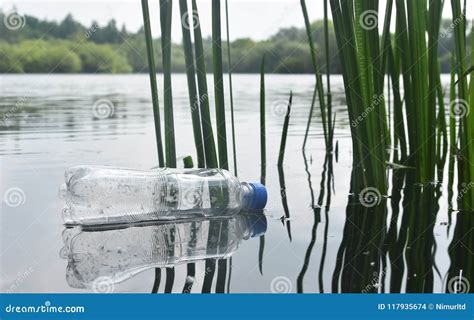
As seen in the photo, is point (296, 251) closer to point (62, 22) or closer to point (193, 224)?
point (193, 224)

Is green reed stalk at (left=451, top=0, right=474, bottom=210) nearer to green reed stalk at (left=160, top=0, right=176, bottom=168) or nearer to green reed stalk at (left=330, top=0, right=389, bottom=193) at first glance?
green reed stalk at (left=330, top=0, right=389, bottom=193)

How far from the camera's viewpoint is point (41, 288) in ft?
3.36

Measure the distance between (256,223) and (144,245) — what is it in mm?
285

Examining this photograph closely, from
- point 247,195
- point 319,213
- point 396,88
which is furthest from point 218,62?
point 396,88

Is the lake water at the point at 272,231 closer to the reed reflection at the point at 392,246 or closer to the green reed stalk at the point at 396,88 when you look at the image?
the reed reflection at the point at 392,246

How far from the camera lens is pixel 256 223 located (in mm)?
1412

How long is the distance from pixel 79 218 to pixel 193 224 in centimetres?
25

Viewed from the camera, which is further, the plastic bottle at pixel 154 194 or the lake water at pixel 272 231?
the plastic bottle at pixel 154 194

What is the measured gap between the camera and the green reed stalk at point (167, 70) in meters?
1.47

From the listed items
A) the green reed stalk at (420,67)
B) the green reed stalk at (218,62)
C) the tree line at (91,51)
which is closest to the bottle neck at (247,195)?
the green reed stalk at (218,62)

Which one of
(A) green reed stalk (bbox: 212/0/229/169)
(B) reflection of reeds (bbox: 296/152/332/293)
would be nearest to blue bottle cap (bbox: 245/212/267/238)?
(B) reflection of reeds (bbox: 296/152/332/293)

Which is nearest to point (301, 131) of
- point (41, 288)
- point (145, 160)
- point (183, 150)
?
point (183, 150)

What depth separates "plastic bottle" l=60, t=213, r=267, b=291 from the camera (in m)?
1.08

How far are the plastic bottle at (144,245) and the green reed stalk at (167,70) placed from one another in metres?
0.19
